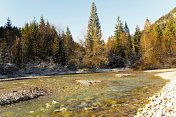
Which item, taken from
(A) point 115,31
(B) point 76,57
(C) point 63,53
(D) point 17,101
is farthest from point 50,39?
(D) point 17,101

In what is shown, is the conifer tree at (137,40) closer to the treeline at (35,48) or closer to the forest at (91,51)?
the forest at (91,51)

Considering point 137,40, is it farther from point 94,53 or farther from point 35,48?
point 35,48

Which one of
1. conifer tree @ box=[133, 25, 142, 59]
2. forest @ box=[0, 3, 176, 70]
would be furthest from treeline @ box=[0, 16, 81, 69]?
conifer tree @ box=[133, 25, 142, 59]

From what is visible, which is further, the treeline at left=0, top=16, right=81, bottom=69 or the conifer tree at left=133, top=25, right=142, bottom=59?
the conifer tree at left=133, top=25, right=142, bottom=59

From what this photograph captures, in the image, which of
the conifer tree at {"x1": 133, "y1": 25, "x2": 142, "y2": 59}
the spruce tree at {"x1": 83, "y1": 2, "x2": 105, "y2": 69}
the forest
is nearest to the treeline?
the forest

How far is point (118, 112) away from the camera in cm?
639

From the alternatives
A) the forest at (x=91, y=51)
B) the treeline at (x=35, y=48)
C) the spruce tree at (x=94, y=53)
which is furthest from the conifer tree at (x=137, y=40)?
the treeline at (x=35, y=48)

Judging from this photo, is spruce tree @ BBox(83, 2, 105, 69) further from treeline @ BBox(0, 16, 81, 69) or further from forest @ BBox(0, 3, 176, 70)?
treeline @ BBox(0, 16, 81, 69)

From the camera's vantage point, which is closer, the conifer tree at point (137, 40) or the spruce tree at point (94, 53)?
the spruce tree at point (94, 53)

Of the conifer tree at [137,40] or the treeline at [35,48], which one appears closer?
the treeline at [35,48]

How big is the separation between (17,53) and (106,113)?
5143 centimetres

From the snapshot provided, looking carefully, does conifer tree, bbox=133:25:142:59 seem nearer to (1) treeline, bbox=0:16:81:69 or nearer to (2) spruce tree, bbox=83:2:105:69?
(2) spruce tree, bbox=83:2:105:69

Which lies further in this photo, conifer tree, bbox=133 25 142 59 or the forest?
conifer tree, bbox=133 25 142 59

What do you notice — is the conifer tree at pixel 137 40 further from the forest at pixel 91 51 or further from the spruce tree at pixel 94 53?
the spruce tree at pixel 94 53
